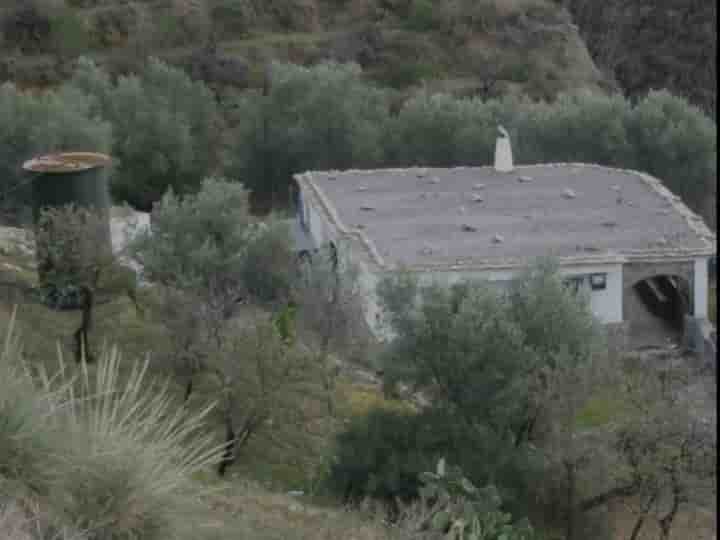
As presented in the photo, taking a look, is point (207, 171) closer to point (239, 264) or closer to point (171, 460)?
point (239, 264)

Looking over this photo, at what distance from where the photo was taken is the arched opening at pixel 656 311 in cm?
2500

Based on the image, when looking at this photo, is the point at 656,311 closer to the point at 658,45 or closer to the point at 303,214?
the point at 303,214

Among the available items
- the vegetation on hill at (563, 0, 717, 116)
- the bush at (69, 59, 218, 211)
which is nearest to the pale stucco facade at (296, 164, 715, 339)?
the bush at (69, 59, 218, 211)

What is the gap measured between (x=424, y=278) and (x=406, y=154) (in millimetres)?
11528

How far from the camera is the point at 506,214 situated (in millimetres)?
26062

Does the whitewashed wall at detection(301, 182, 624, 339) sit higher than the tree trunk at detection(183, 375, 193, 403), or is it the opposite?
the tree trunk at detection(183, 375, 193, 403)

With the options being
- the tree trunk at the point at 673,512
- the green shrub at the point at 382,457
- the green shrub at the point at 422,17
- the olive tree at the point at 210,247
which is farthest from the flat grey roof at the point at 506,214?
the green shrub at the point at 422,17

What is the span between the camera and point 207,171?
1380 inches

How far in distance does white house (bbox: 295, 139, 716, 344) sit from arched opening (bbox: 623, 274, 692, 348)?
0.05 m

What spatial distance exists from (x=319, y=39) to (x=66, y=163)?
28662 mm

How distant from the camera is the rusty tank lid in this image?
20.6 metres

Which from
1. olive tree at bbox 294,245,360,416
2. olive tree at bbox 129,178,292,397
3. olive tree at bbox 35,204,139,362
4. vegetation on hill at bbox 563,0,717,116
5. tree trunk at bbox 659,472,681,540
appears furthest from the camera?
vegetation on hill at bbox 563,0,717,116

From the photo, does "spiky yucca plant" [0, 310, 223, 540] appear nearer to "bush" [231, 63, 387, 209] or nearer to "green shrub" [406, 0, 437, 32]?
"bush" [231, 63, 387, 209]

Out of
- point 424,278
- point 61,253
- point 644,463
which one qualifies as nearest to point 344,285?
point 424,278
